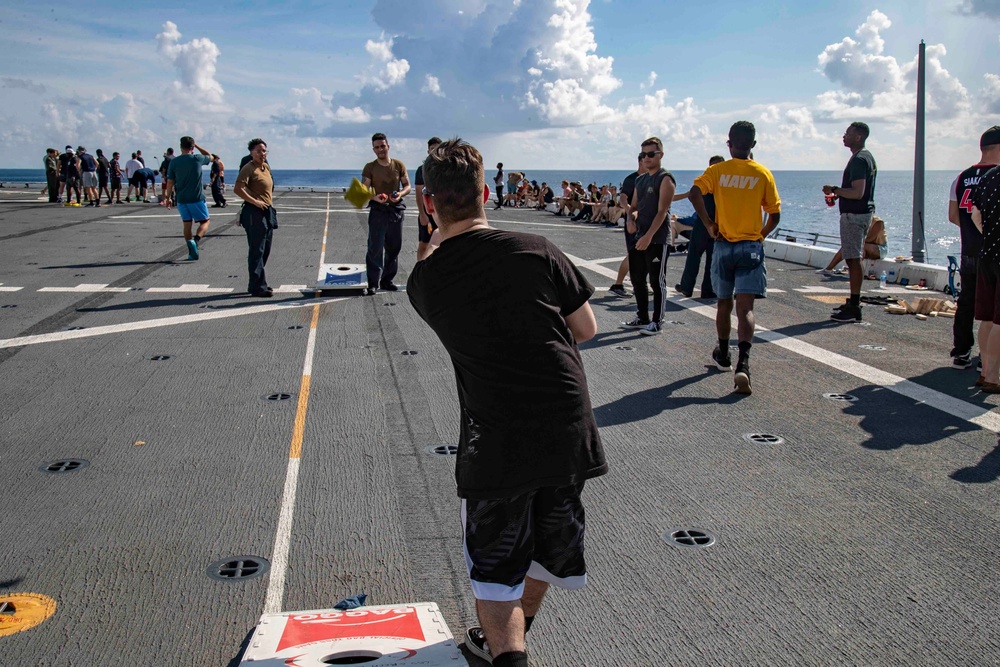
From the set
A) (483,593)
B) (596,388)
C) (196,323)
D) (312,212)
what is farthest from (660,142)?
(312,212)

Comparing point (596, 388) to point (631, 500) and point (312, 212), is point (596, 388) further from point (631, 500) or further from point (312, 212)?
point (312, 212)

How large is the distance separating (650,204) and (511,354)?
263 inches

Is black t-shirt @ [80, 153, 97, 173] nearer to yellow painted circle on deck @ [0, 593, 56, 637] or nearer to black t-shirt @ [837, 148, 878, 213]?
black t-shirt @ [837, 148, 878, 213]

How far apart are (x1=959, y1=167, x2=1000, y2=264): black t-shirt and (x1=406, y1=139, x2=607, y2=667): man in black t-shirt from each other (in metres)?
5.38

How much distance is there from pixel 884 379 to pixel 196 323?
281 inches

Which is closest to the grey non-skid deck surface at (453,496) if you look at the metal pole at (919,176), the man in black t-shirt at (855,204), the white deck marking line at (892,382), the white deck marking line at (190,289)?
the white deck marking line at (892,382)

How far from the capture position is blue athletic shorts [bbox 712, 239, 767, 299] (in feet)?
21.9

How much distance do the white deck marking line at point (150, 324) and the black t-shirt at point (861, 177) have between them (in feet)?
21.7

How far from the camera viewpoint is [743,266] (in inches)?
265

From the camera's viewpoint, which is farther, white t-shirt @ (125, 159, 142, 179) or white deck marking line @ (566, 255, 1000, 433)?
white t-shirt @ (125, 159, 142, 179)

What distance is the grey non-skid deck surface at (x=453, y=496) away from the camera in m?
3.06

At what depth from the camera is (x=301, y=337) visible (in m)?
8.16

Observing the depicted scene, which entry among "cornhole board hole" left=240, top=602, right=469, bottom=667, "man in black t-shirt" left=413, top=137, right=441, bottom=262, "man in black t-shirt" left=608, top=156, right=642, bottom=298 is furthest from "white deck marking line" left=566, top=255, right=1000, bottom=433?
"cornhole board hole" left=240, top=602, right=469, bottom=667

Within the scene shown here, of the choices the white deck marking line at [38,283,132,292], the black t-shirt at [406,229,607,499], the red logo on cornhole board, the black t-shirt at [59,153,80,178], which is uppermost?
the black t-shirt at [59,153,80,178]
